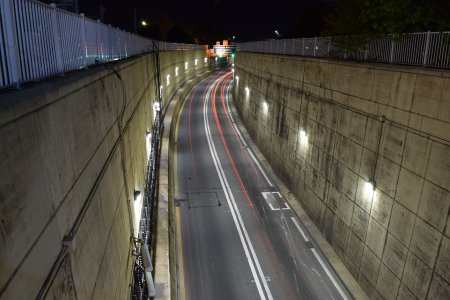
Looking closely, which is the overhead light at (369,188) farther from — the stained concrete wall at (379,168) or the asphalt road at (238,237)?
the asphalt road at (238,237)

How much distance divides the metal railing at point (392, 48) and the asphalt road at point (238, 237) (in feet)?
29.1

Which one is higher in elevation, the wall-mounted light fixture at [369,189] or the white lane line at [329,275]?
the wall-mounted light fixture at [369,189]

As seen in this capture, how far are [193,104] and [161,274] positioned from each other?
36750mm

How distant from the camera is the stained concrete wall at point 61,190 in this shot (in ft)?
10.6

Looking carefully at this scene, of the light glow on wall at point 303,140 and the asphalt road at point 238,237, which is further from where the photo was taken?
the light glow on wall at point 303,140

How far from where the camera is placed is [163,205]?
18.1 m

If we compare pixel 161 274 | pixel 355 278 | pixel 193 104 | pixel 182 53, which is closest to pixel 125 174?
pixel 161 274

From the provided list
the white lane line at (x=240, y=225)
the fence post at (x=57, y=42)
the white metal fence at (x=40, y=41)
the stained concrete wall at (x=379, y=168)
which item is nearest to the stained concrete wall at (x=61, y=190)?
the white metal fence at (x=40, y=41)

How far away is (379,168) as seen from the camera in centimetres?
1260

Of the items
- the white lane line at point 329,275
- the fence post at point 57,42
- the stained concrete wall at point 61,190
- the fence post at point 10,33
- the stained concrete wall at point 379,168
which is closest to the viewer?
the stained concrete wall at point 61,190

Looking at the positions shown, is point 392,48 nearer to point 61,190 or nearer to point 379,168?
point 379,168

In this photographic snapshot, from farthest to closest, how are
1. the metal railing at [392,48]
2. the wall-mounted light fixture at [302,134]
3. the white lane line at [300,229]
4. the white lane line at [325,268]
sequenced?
1. the wall-mounted light fixture at [302,134]
2. the white lane line at [300,229]
3. the white lane line at [325,268]
4. the metal railing at [392,48]

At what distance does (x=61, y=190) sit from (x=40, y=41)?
2411mm

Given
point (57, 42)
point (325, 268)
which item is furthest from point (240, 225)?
point (57, 42)
